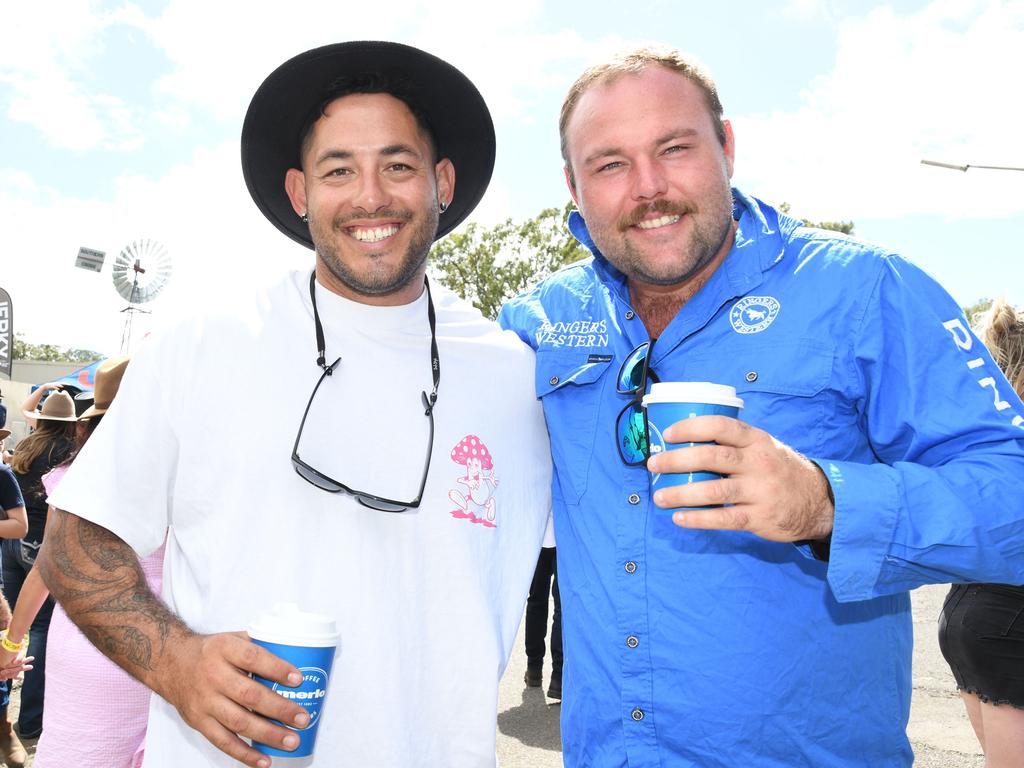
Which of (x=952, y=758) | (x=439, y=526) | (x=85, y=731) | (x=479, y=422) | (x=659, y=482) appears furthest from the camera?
(x=952, y=758)

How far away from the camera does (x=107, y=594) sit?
6.88 feet

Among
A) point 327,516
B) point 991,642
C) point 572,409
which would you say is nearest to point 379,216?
point 572,409

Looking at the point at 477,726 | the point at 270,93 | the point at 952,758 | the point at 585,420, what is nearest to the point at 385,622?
the point at 477,726

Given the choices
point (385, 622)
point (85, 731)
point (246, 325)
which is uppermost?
point (246, 325)

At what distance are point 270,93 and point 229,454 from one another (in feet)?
4.05

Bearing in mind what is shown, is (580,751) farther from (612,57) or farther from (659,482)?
(612,57)

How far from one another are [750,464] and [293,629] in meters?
0.98

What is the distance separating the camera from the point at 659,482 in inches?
68.9

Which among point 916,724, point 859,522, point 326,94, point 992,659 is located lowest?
point 916,724

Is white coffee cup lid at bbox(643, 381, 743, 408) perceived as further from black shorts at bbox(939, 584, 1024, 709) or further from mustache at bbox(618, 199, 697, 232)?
black shorts at bbox(939, 584, 1024, 709)

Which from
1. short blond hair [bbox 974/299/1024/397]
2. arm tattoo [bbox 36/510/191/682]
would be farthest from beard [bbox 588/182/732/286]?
short blond hair [bbox 974/299/1024/397]

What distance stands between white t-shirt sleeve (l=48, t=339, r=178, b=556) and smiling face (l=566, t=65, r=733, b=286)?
1.36m

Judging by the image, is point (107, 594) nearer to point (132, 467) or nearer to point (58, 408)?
point (132, 467)

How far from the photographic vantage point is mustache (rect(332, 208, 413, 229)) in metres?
2.62
